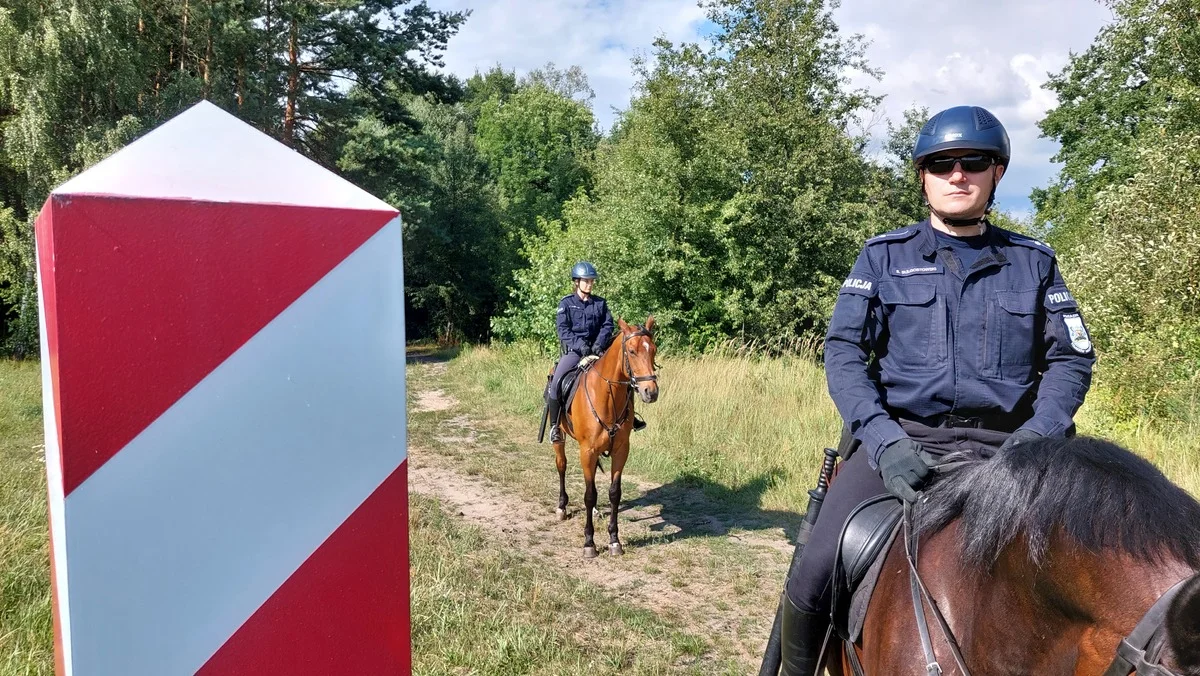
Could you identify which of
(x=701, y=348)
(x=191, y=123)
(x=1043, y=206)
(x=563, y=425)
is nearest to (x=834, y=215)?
(x=701, y=348)

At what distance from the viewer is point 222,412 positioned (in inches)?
32.9

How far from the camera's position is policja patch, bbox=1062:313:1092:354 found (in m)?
2.31

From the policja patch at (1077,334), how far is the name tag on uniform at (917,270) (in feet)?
1.41

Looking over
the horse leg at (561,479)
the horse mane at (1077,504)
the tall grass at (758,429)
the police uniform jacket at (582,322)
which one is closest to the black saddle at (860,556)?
the horse mane at (1077,504)

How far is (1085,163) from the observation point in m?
29.3

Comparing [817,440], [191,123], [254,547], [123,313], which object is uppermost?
[191,123]

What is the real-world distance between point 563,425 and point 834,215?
1196 cm

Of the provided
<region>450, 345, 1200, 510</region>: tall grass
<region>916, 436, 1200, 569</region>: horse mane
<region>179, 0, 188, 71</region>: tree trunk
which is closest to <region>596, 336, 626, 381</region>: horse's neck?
<region>450, 345, 1200, 510</region>: tall grass

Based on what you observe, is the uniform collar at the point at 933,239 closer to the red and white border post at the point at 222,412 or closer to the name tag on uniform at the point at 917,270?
the name tag on uniform at the point at 917,270

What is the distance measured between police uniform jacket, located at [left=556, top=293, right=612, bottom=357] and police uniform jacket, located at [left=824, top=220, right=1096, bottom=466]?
19.5ft

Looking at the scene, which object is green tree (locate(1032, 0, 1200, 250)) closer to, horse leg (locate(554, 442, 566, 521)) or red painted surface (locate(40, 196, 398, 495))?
horse leg (locate(554, 442, 566, 521))

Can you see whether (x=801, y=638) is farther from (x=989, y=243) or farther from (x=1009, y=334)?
(x=989, y=243)

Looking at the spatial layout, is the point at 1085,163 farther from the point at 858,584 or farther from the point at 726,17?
the point at 858,584

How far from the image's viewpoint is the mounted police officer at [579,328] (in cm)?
816
